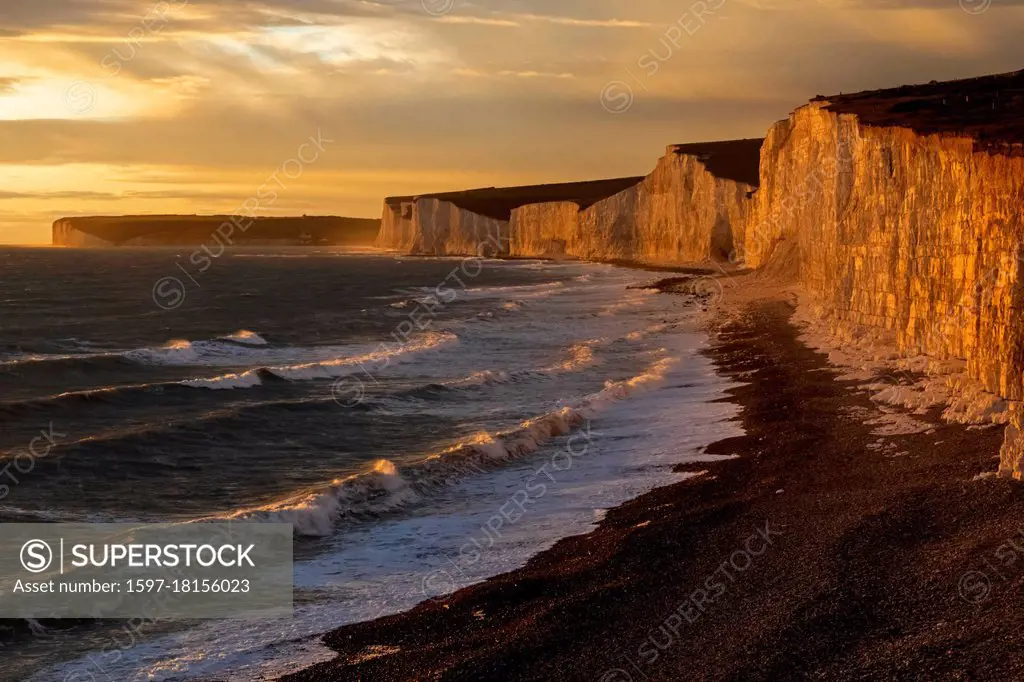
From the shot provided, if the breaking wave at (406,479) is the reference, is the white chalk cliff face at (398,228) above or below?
above

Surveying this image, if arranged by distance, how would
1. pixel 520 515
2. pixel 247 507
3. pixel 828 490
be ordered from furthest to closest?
pixel 247 507, pixel 520 515, pixel 828 490

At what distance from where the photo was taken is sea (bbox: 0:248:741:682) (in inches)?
431

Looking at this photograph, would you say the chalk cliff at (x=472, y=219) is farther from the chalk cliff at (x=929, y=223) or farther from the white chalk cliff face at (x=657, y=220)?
the chalk cliff at (x=929, y=223)

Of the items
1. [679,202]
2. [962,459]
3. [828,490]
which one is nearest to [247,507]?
[828,490]

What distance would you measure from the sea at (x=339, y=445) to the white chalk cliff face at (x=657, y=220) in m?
40.6

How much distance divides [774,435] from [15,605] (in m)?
11.7

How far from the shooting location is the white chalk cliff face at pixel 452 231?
146750 mm

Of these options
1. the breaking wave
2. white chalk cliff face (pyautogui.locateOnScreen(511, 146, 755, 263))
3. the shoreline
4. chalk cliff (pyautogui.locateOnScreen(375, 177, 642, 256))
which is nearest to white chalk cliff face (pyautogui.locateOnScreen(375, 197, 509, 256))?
chalk cliff (pyautogui.locateOnScreen(375, 177, 642, 256))

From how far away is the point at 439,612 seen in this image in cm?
1057

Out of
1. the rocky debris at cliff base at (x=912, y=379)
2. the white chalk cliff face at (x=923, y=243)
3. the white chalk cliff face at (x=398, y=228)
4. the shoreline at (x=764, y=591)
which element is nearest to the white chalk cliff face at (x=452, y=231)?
the white chalk cliff face at (x=398, y=228)

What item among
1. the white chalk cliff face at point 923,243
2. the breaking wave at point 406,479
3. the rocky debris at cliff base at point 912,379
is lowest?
the breaking wave at point 406,479

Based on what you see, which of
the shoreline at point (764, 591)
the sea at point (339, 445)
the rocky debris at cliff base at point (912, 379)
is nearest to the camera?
the shoreline at point (764, 591)

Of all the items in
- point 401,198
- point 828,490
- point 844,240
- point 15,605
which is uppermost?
point 401,198

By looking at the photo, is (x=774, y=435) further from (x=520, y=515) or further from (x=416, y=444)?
(x=416, y=444)
